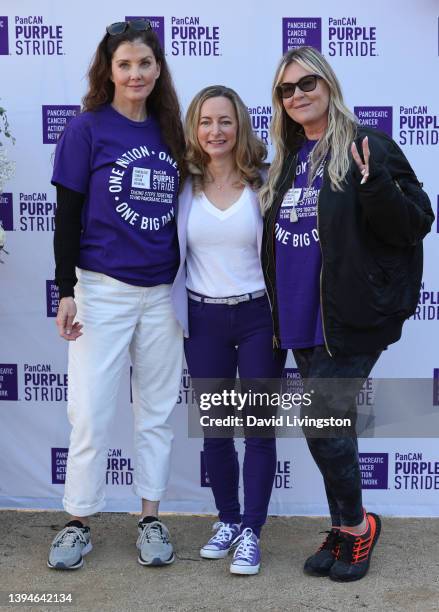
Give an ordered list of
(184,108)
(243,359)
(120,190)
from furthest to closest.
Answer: (184,108), (243,359), (120,190)

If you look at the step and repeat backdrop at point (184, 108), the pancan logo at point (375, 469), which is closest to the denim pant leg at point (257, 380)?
the step and repeat backdrop at point (184, 108)

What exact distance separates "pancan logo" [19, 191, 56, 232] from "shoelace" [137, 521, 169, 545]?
139 centimetres

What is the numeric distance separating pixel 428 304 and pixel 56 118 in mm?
1858

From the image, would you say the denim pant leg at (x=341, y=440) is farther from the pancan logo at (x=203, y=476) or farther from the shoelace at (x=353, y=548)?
the pancan logo at (x=203, y=476)

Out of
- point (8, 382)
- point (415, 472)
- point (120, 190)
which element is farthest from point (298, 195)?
point (8, 382)

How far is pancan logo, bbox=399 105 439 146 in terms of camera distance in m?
3.41

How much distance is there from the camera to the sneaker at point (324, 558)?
2.89 metres

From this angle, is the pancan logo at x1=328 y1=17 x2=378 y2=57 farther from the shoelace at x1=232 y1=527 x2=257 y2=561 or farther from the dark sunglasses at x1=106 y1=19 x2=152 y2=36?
the shoelace at x1=232 y1=527 x2=257 y2=561

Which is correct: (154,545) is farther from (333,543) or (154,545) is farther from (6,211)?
(6,211)

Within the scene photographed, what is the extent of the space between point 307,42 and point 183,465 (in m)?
2.00

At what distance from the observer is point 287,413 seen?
338 cm

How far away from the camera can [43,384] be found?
12.0 ft

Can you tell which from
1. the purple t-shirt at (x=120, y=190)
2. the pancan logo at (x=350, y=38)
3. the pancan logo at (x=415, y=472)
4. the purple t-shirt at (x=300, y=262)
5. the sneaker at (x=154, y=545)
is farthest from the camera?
the pancan logo at (x=415, y=472)

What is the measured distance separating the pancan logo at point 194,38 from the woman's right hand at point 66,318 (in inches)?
51.6
